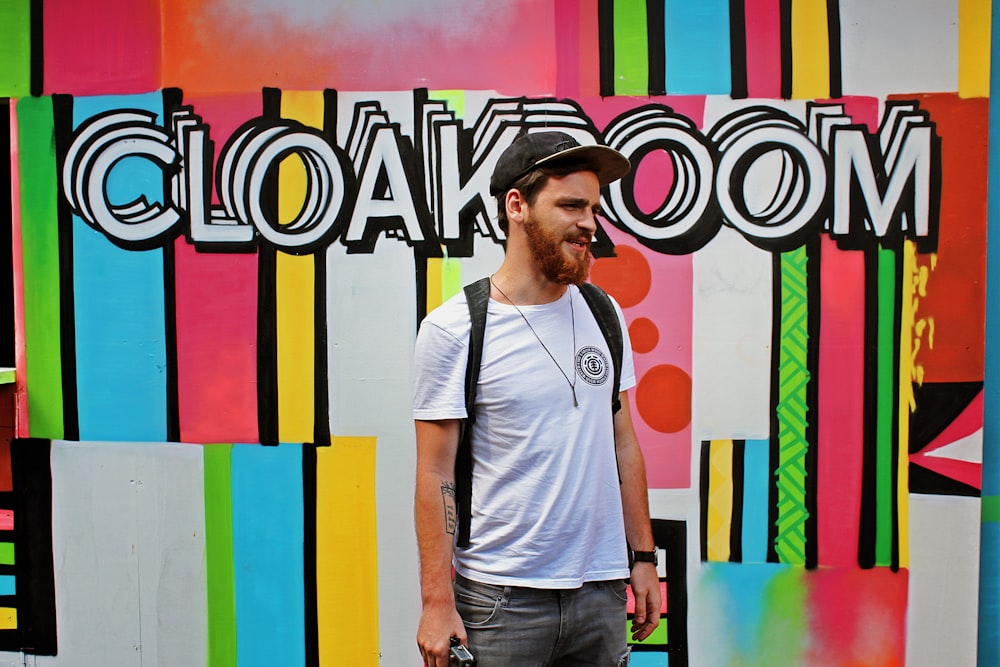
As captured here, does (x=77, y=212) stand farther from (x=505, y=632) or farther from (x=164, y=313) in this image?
(x=505, y=632)

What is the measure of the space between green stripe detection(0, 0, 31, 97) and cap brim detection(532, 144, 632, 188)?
7.63 ft

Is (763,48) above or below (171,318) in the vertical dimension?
above

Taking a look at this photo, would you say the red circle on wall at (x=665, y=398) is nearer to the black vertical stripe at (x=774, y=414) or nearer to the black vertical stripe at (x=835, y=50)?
the black vertical stripe at (x=774, y=414)

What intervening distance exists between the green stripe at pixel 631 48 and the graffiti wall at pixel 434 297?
14 mm

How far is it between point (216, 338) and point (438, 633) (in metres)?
1.70

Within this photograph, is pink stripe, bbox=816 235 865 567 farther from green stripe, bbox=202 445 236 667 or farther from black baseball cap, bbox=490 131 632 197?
green stripe, bbox=202 445 236 667

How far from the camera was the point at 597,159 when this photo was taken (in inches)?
84.4

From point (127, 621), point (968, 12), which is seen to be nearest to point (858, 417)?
point (968, 12)

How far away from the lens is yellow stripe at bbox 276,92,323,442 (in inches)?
123

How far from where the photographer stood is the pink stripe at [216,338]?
10.3 feet

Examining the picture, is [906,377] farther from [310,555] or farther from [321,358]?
[310,555]

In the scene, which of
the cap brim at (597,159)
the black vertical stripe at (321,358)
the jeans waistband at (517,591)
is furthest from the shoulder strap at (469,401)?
the black vertical stripe at (321,358)

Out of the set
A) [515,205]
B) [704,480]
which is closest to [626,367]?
[515,205]

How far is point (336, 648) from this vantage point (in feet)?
10.4
